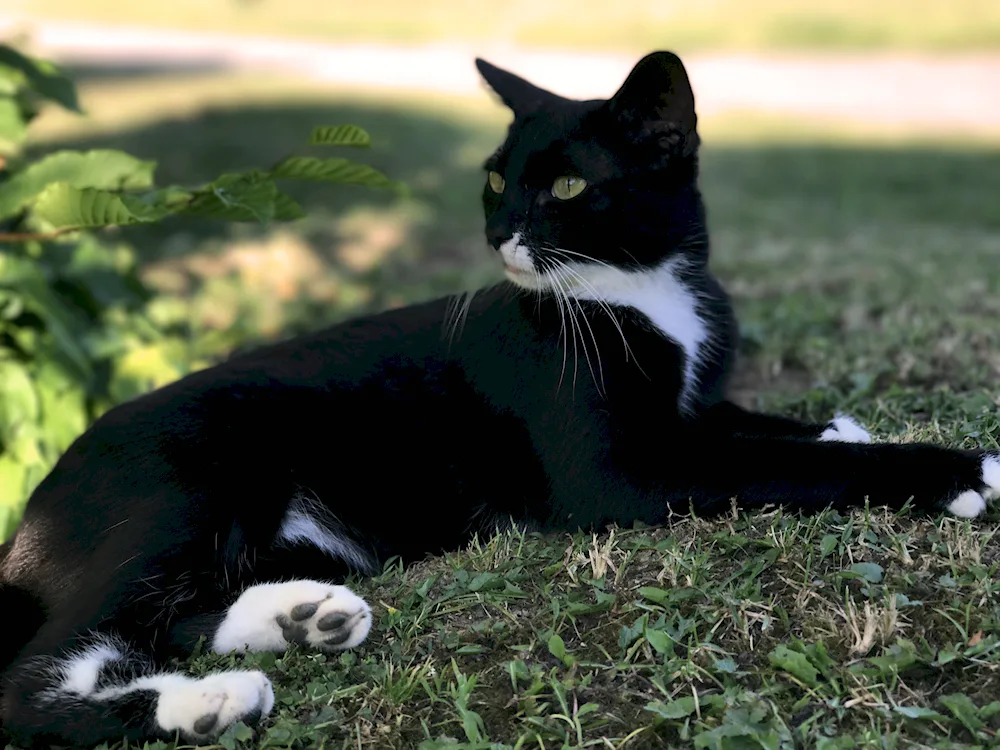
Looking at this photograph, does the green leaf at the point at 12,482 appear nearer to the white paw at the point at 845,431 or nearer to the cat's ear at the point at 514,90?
the cat's ear at the point at 514,90

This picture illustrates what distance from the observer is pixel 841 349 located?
3535 millimetres

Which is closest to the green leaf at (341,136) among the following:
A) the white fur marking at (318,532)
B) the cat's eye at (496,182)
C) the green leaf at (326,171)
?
the green leaf at (326,171)

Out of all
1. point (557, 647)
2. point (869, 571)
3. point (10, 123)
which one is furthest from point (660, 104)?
point (10, 123)

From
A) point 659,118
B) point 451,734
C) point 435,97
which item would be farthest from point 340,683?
point 435,97

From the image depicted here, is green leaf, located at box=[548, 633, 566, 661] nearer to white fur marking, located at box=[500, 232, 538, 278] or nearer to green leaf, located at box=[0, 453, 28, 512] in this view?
white fur marking, located at box=[500, 232, 538, 278]

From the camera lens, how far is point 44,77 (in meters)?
3.24

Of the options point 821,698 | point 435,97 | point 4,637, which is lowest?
point 4,637

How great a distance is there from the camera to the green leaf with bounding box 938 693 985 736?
160 centimetres

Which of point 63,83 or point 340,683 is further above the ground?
point 63,83

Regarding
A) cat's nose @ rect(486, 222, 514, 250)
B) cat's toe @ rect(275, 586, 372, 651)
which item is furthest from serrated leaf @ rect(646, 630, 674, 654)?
cat's nose @ rect(486, 222, 514, 250)

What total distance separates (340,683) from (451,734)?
284 millimetres

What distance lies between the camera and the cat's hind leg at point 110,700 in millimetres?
1856

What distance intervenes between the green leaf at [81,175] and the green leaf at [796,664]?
2197 millimetres

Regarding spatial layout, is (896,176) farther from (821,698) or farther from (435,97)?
(821,698)
